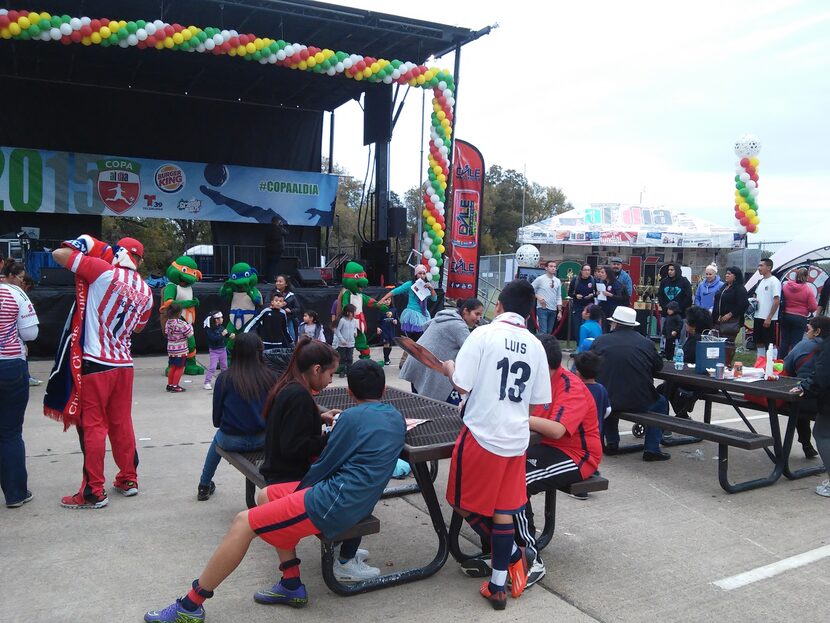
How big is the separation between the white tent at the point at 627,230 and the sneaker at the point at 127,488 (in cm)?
1978

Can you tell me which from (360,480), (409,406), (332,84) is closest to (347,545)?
(360,480)

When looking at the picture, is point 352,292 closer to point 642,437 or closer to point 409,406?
point 642,437

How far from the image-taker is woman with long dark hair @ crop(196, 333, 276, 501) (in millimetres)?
4168

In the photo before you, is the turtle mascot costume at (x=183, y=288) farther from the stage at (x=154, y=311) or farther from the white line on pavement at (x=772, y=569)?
the white line on pavement at (x=772, y=569)

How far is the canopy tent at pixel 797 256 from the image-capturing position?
14229 millimetres

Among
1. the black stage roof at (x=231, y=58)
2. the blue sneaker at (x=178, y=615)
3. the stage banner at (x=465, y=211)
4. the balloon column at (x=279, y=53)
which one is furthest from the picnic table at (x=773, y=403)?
the black stage roof at (x=231, y=58)

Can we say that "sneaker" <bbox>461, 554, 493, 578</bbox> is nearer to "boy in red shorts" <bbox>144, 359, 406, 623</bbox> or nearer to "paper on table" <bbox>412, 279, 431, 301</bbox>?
"boy in red shorts" <bbox>144, 359, 406, 623</bbox>

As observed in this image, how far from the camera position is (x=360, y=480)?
309 cm

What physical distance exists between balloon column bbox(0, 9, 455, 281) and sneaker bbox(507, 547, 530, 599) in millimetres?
10302

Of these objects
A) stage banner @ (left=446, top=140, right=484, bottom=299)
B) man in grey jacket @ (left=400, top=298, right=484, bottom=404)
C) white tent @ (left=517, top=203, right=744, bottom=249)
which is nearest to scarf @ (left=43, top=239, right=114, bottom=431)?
man in grey jacket @ (left=400, top=298, right=484, bottom=404)

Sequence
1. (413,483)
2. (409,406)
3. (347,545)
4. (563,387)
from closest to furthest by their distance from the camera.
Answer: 1. (347,545)
2. (563,387)
3. (409,406)
4. (413,483)

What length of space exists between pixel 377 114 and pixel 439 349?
1197cm

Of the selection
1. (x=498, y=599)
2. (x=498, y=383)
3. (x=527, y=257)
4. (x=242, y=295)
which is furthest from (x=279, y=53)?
(x=498, y=599)

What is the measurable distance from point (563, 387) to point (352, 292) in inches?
258
